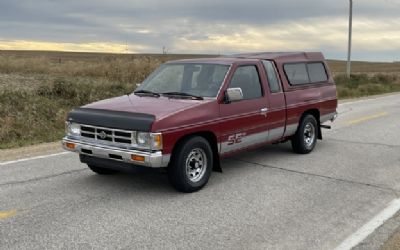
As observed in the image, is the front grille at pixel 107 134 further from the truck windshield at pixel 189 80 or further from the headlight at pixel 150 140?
the truck windshield at pixel 189 80

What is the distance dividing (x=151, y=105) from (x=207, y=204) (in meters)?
1.51

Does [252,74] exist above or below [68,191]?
above

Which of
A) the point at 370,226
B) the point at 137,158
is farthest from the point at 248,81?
the point at 370,226

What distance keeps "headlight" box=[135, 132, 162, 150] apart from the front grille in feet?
0.51

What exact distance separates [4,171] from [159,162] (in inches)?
123

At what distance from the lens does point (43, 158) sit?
8.54 m

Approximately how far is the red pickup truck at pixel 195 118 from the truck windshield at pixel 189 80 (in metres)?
0.01

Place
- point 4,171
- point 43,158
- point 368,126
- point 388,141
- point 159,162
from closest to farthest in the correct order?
point 159,162 → point 4,171 → point 43,158 → point 388,141 → point 368,126

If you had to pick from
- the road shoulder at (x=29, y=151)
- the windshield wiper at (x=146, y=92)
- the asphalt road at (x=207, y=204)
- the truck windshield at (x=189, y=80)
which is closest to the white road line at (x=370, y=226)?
the asphalt road at (x=207, y=204)

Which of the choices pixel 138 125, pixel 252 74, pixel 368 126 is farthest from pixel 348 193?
pixel 368 126

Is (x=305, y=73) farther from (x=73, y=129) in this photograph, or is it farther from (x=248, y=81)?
(x=73, y=129)

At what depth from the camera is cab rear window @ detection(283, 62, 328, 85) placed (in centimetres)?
859

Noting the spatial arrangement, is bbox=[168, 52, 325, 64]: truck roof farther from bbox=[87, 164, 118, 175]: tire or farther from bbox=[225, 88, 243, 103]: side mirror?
bbox=[87, 164, 118, 175]: tire

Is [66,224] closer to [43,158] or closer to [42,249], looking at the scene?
[42,249]
